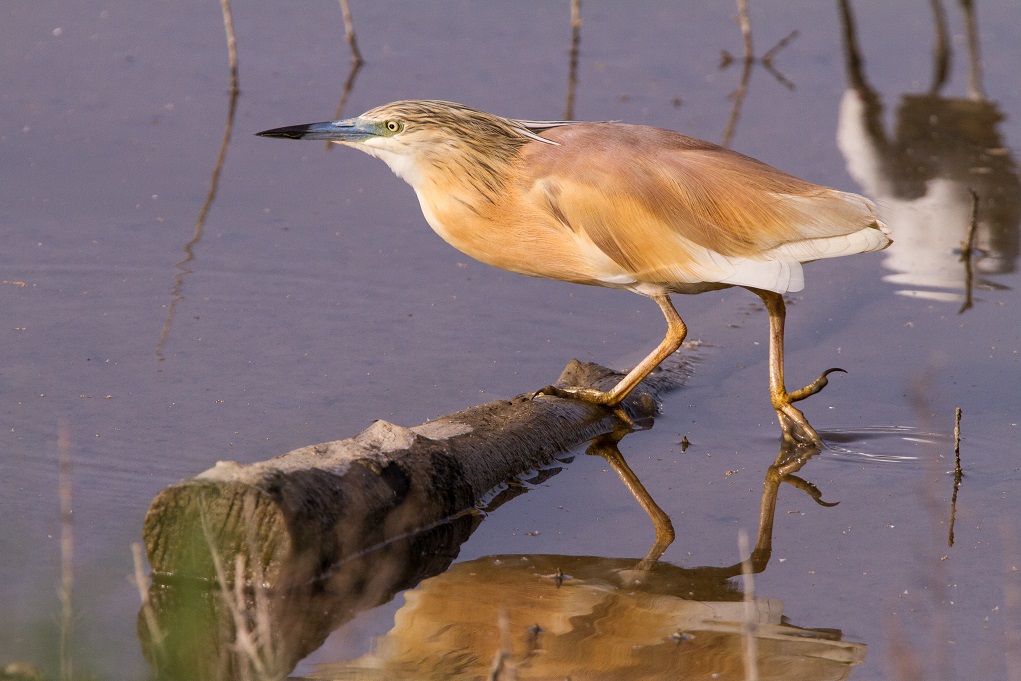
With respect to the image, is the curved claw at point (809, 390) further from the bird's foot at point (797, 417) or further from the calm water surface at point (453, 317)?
the calm water surface at point (453, 317)

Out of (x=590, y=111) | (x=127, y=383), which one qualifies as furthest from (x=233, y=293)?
(x=590, y=111)

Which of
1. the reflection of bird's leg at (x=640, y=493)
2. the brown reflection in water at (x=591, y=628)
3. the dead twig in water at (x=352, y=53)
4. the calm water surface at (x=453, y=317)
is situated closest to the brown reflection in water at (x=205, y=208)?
the calm water surface at (x=453, y=317)

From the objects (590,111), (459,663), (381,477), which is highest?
(590,111)

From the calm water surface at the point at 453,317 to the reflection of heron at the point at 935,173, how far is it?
3 centimetres

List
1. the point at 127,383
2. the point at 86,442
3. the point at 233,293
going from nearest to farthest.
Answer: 1. the point at 86,442
2. the point at 127,383
3. the point at 233,293

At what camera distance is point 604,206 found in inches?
205

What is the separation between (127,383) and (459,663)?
2.42 m

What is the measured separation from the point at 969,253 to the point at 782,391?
266 centimetres

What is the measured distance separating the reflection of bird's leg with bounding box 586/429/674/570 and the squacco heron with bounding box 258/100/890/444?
693 mm

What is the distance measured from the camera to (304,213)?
25.8 feet

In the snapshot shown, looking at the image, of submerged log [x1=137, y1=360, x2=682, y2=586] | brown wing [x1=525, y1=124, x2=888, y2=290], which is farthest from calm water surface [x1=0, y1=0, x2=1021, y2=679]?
brown wing [x1=525, y1=124, x2=888, y2=290]

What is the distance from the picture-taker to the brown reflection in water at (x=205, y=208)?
623 cm

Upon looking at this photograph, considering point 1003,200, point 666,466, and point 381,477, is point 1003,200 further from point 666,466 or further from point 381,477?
point 381,477

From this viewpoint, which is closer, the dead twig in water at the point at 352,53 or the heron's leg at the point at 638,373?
the heron's leg at the point at 638,373
